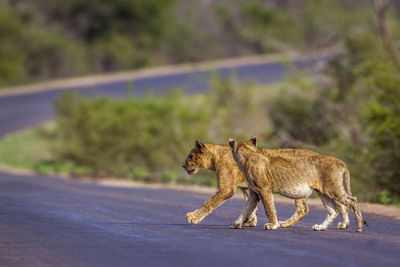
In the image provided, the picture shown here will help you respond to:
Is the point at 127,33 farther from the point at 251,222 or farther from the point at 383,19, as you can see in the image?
the point at 251,222

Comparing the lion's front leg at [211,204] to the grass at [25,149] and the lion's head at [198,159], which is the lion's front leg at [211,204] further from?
the grass at [25,149]

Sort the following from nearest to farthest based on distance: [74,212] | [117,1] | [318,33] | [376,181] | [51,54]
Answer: [74,212] < [376,181] < [51,54] < [117,1] < [318,33]

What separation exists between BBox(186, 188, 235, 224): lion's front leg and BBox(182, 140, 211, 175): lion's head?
59cm

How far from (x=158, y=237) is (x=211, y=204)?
53.7 inches

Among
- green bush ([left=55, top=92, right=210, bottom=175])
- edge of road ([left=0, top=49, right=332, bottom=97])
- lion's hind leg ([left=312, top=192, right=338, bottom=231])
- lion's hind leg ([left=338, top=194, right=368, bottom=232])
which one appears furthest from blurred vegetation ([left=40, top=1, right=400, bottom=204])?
edge of road ([left=0, top=49, right=332, bottom=97])

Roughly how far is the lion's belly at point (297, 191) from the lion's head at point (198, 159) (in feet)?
4.30

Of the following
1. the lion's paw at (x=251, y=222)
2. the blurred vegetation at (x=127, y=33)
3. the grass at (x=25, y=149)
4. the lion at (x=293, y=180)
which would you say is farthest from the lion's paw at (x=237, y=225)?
the blurred vegetation at (x=127, y=33)

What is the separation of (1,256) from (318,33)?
5199 cm

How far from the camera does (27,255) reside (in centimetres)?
941

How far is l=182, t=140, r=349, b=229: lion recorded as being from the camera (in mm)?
11500

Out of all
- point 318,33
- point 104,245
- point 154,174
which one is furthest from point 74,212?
point 318,33

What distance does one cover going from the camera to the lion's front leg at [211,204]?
11500 mm

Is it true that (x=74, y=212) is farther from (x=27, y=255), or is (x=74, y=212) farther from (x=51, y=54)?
(x=51, y=54)

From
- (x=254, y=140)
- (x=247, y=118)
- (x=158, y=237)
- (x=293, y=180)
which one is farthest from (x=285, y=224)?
(x=247, y=118)
